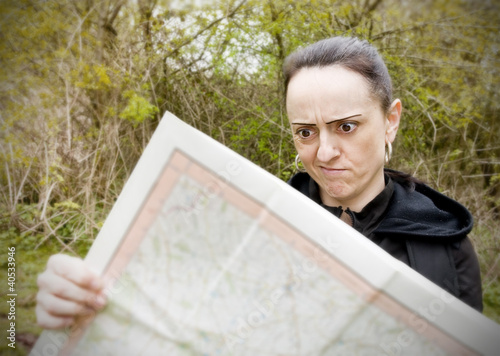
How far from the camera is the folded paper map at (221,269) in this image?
60 cm

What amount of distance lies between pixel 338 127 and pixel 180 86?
2467mm

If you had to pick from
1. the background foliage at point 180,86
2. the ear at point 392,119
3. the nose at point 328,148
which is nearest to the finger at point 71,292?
the nose at point 328,148

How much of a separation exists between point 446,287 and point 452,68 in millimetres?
2815

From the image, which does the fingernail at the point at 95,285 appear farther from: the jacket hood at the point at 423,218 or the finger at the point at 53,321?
the jacket hood at the point at 423,218

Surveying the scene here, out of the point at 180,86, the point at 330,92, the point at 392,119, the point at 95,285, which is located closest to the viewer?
the point at 95,285

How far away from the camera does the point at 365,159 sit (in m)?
0.90

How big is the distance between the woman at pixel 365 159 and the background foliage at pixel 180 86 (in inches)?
64.8

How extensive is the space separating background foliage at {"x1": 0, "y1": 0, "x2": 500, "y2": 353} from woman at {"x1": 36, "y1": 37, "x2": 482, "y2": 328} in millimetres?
1646

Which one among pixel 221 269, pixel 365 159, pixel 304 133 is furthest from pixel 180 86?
pixel 221 269

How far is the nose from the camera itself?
88 cm

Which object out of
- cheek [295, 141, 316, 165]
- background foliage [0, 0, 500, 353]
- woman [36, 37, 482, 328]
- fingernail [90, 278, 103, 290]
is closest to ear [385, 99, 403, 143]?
woman [36, 37, 482, 328]

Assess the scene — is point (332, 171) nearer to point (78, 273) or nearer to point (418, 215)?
point (418, 215)

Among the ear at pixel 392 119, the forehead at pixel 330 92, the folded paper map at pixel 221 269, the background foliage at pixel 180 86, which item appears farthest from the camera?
the background foliage at pixel 180 86

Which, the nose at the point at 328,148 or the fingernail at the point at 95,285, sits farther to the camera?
the nose at the point at 328,148
